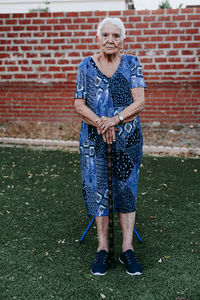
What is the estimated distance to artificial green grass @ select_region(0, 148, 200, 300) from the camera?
2.53 m

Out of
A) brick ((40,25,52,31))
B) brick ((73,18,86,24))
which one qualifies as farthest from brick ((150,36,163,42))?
brick ((40,25,52,31))

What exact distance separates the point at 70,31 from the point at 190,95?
103 inches

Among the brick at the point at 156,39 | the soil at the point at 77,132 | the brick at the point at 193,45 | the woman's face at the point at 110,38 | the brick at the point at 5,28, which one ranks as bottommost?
the soil at the point at 77,132

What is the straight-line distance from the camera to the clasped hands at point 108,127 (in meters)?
2.50

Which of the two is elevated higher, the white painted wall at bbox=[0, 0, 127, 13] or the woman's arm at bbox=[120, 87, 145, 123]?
the white painted wall at bbox=[0, 0, 127, 13]

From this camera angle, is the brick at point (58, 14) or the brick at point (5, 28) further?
the brick at point (5, 28)

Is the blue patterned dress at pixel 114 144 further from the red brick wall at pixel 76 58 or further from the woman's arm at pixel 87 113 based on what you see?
the red brick wall at pixel 76 58

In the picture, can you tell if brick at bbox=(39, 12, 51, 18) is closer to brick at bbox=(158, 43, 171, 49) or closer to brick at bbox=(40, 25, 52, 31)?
brick at bbox=(40, 25, 52, 31)

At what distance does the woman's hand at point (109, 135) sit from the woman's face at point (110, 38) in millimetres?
584

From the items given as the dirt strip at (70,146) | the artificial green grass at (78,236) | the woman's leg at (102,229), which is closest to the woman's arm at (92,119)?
the woman's leg at (102,229)

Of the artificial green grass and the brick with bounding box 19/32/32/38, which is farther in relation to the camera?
the brick with bounding box 19/32/32/38

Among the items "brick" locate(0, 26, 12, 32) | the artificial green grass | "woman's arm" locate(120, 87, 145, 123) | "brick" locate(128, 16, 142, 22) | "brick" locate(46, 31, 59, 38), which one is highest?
"brick" locate(128, 16, 142, 22)

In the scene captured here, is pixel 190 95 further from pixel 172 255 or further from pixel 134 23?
pixel 172 255

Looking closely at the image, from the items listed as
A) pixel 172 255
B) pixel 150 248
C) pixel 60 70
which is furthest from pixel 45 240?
pixel 60 70
